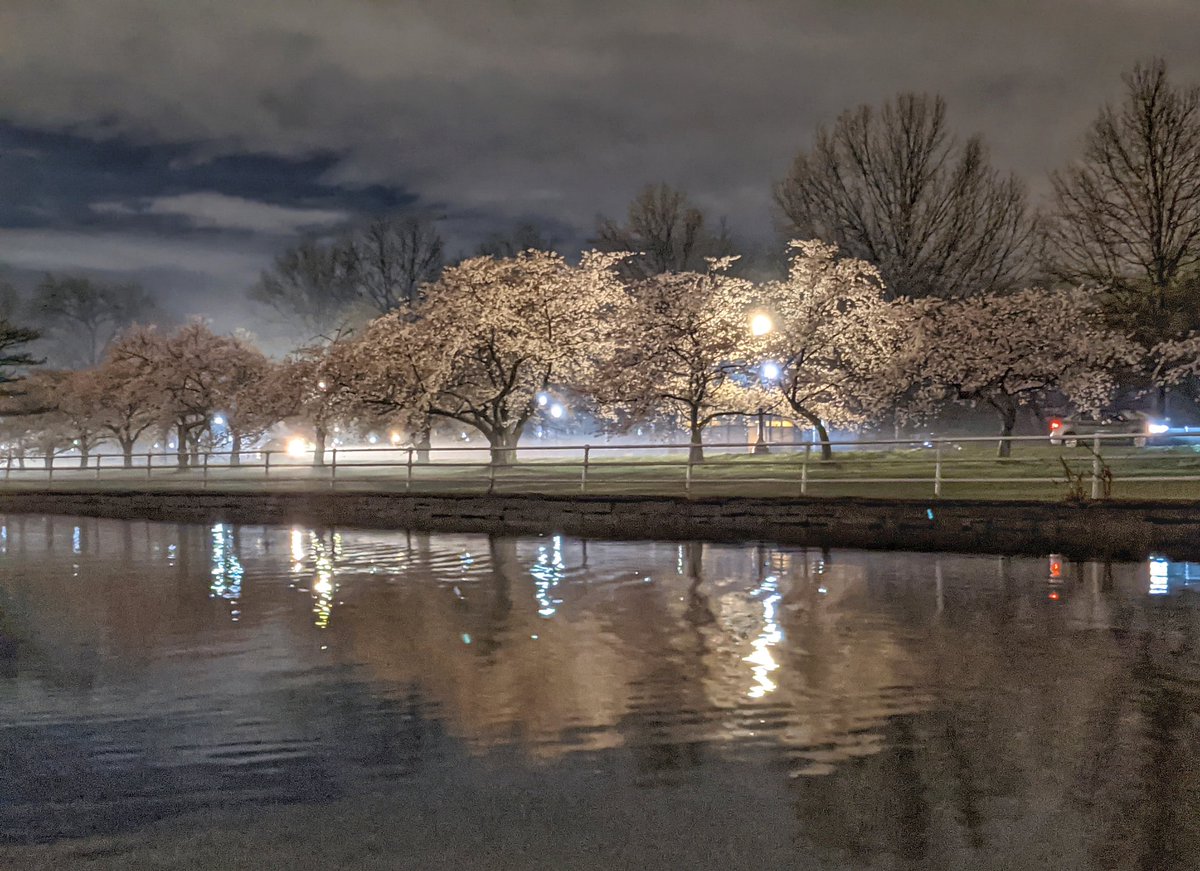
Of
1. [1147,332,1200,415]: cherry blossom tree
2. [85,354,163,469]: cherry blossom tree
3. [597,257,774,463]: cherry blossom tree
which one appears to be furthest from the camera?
[85,354,163,469]: cherry blossom tree

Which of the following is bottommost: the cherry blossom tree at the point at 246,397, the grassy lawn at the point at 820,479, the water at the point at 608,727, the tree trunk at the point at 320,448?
the water at the point at 608,727

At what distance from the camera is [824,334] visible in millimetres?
37781

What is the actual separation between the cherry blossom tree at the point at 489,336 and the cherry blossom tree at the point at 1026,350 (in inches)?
501

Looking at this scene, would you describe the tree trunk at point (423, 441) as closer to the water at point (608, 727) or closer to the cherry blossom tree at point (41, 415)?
the cherry blossom tree at point (41, 415)

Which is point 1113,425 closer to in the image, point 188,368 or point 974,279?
point 974,279

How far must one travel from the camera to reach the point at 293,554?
17828 millimetres

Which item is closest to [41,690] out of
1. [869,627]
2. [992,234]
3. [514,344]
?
[869,627]

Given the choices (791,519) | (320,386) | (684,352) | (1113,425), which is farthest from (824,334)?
(1113,425)

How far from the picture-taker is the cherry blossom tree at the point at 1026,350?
3953cm

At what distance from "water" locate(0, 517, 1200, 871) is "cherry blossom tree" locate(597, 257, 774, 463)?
23797 millimetres

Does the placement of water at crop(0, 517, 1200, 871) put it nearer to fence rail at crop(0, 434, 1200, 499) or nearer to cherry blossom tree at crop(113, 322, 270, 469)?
fence rail at crop(0, 434, 1200, 499)

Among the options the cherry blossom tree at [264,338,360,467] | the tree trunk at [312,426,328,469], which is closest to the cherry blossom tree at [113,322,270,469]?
the tree trunk at [312,426,328,469]

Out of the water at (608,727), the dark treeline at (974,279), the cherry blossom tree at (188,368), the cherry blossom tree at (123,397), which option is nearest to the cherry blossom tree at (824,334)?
the dark treeline at (974,279)

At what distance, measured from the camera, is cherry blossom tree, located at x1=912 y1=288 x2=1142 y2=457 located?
39.5 metres
